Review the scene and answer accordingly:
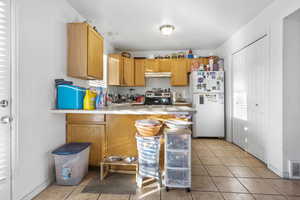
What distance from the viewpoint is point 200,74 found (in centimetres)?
409

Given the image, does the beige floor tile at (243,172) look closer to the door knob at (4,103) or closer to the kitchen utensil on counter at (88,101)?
the kitchen utensil on counter at (88,101)

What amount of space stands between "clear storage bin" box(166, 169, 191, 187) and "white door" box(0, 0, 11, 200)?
1569mm

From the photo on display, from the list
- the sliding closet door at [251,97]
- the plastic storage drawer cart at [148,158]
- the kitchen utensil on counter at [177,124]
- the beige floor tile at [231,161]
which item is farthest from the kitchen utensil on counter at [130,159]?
the sliding closet door at [251,97]

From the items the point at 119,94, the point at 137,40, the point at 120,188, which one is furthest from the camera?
the point at 119,94

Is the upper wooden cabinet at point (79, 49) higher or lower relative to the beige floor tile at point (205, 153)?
higher

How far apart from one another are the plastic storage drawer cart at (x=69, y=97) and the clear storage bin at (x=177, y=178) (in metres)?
1.41

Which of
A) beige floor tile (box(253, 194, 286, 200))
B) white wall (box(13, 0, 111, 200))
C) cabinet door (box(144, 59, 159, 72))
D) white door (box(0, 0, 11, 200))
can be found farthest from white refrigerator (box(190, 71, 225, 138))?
white door (box(0, 0, 11, 200))

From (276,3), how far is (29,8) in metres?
3.18

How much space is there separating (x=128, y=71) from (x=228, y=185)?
3608mm

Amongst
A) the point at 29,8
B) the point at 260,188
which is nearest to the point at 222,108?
the point at 260,188

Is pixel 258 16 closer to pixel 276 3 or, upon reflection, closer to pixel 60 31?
pixel 276 3

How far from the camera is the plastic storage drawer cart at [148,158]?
1.89 m

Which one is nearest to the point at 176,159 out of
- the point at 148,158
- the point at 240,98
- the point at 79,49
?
the point at 148,158

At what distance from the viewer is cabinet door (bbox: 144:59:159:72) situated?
469 centimetres
